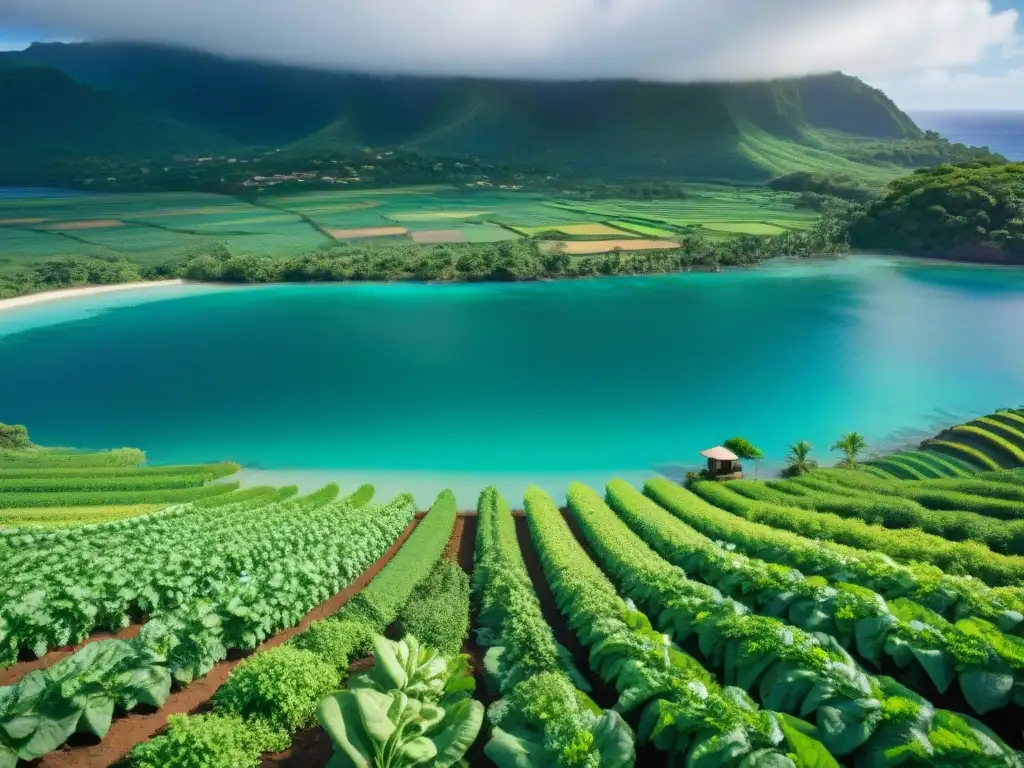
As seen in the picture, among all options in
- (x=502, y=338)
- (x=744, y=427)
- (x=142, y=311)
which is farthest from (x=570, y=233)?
(x=744, y=427)

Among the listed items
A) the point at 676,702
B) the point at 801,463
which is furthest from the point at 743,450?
the point at 676,702

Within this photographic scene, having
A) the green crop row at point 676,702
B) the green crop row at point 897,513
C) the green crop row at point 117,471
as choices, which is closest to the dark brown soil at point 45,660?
the green crop row at point 676,702

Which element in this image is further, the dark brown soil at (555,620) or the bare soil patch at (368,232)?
the bare soil patch at (368,232)

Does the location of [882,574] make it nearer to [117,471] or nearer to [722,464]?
[722,464]

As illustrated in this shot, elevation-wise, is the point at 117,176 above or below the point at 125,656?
above

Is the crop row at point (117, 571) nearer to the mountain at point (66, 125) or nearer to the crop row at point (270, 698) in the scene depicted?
the crop row at point (270, 698)

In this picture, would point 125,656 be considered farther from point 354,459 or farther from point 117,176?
point 117,176
